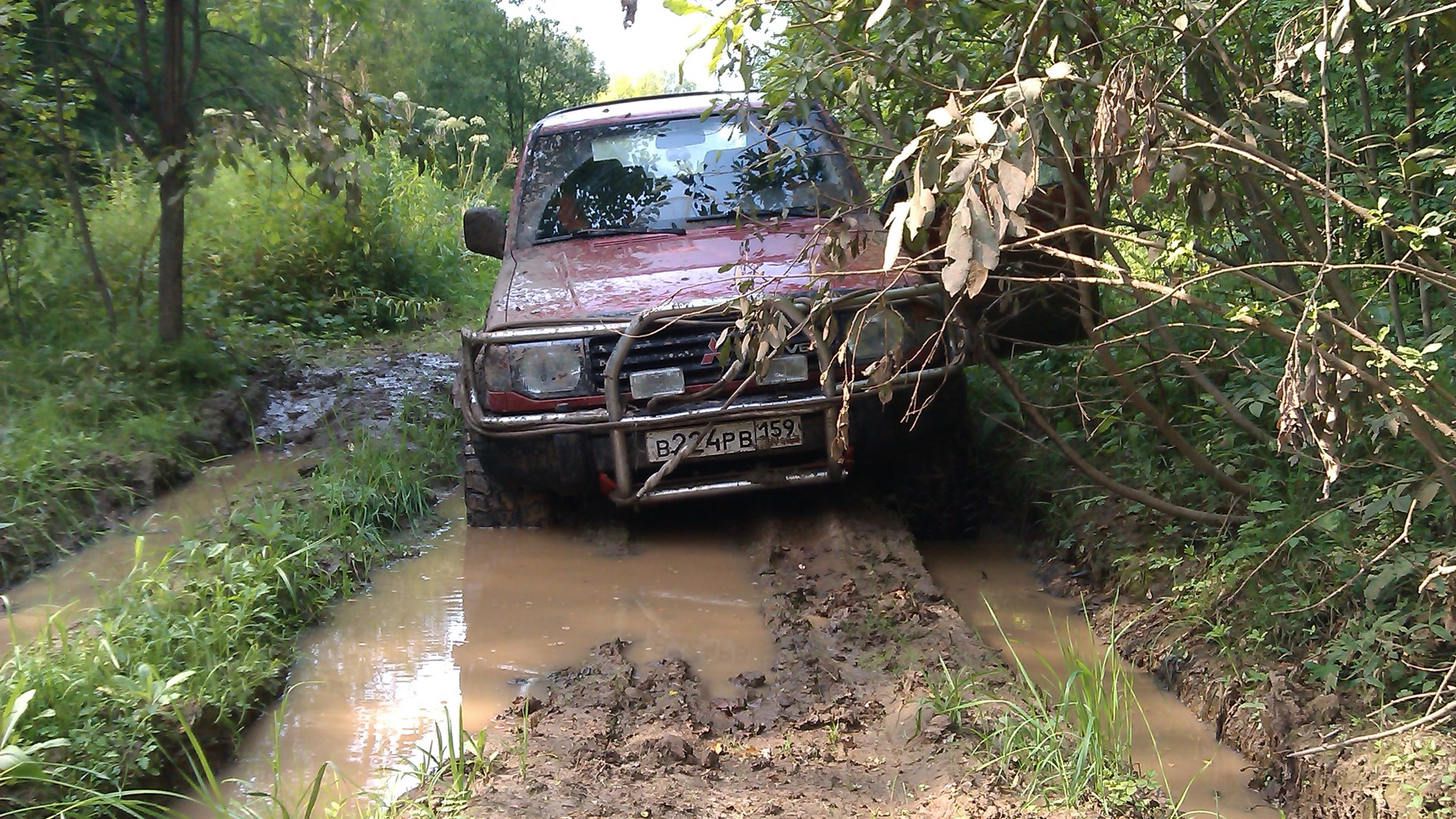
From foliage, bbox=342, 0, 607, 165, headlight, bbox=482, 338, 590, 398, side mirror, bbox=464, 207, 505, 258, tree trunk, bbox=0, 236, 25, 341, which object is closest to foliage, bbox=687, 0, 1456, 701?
headlight, bbox=482, 338, 590, 398

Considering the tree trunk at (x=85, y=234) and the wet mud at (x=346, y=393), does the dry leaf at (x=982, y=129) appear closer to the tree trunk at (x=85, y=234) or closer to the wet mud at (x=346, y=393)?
the wet mud at (x=346, y=393)

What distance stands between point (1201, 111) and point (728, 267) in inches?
54.9

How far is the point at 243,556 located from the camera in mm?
4047

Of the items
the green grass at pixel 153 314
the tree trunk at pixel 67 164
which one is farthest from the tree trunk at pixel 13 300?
the tree trunk at pixel 67 164

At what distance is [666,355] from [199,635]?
166 centimetres

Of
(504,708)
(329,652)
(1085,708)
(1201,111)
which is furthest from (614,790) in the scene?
(1201,111)

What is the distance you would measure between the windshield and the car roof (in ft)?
0.14

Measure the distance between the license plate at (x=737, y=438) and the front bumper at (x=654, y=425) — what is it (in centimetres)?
3

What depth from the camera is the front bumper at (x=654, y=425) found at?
398 centimetres

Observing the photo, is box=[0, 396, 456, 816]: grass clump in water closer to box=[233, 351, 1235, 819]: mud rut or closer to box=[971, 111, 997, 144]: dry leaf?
box=[233, 351, 1235, 819]: mud rut

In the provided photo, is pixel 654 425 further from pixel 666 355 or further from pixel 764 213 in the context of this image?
pixel 764 213

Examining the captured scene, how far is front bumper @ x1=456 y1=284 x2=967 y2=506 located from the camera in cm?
398

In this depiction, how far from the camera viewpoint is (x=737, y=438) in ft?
13.4

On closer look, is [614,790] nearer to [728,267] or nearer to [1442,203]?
[728,267]
